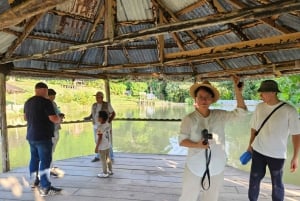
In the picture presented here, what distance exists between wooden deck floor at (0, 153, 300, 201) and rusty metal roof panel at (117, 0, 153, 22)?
2.32m

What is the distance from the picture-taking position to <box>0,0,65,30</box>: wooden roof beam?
1.51 m

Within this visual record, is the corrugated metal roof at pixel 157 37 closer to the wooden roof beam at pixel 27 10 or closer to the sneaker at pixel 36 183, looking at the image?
the wooden roof beam at pixel 27 10

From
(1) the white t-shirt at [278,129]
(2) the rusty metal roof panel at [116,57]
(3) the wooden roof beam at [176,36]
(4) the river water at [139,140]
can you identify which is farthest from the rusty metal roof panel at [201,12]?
(4) the river water at [139,140]

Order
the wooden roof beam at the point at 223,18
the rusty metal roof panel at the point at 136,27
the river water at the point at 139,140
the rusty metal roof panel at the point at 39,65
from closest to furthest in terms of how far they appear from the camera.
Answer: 1. the wooden roof beam at the point at 223,18
2. the rusty metal roof panel at the point at 136,27
3. the rusty metal roof panel at the point at 39,65
4. the river water at the point at 139,140

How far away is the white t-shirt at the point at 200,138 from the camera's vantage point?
2.08 m

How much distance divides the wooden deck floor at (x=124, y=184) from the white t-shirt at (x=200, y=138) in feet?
4.60

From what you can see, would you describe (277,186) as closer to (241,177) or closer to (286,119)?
(286,119)

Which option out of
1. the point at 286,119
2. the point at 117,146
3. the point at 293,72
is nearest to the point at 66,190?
the point at 286,119

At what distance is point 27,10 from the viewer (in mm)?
1585

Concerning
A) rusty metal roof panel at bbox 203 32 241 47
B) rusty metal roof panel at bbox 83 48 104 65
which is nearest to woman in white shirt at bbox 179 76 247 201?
rusty metal roof panel at bbox 203 32 241 47

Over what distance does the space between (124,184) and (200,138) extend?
2.09 meters

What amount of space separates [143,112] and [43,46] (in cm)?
1317

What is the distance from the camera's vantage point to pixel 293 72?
4246 millimetres

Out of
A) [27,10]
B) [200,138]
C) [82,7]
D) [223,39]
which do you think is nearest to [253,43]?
[223,39]
